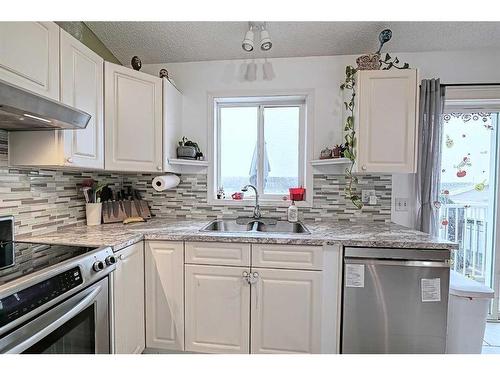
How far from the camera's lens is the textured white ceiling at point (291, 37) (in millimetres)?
1854

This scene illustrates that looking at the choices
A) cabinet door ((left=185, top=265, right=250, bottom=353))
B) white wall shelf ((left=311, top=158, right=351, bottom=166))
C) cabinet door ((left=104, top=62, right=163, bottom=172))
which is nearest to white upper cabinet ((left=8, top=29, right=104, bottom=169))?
cabinet door ((left=104, top=62, right=163, bottom=172))

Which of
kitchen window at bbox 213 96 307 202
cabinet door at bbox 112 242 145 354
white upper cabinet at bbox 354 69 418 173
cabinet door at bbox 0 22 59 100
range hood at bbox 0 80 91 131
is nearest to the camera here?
range hood at bbox 0 80 91 131

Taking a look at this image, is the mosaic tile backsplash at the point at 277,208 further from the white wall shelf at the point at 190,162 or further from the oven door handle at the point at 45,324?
the oven door handle at the point at 45,324

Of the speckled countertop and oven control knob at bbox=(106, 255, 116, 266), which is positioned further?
the speckled countertop

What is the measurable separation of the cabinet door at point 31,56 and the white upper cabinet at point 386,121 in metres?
1.81

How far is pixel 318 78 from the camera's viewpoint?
7.06 feet

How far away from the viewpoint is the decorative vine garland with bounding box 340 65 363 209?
1818mm

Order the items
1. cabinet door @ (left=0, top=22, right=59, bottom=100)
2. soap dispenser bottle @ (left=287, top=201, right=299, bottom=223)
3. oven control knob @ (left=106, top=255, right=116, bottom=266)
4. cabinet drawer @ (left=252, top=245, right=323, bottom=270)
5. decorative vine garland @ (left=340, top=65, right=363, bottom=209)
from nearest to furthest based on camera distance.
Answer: cabinet door @ (left=0, top=22, right=59, bottom=100)
oven control knob @ (left=106, top=255, right=116, bottom=266)
cabinet drawer @ (left=252, top=245, right=323, bottom=270)
decorative vine garland @ (left=340, top=65, right=363, bottom=209)
soap dispenser bottle @ (left=287, top=201, right=299, bottom=223)

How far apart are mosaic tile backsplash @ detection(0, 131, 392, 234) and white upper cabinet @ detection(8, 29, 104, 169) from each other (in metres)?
0.19

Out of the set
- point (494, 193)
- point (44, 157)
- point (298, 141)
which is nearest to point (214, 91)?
point (298, 141)

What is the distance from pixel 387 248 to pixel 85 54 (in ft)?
6.99

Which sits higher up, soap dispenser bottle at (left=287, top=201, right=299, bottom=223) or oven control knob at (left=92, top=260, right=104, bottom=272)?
soap dispenser bottle at (left=287, top=201, right=299, bottom=223)

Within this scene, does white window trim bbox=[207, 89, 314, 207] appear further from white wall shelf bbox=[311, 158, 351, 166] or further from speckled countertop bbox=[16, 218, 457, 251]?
speckled countertop bbox=[16, 218, 457, 251]

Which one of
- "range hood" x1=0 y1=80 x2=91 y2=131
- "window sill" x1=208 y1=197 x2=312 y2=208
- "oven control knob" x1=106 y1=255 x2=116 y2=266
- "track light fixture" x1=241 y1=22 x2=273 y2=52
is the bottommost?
"oven control knob" x1=106 y1=255 x2=116 y2=266
